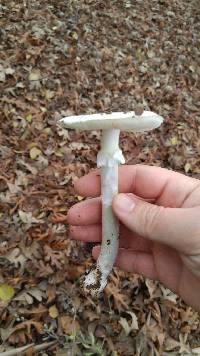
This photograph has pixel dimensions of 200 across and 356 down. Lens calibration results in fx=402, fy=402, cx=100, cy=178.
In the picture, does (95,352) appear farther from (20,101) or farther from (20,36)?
(20,36)

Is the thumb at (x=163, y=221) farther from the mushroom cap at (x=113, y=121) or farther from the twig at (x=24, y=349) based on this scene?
the twig at (x=24, y=349)

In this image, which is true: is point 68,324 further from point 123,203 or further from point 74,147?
point 74,147

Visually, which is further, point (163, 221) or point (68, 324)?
point (68, 324)

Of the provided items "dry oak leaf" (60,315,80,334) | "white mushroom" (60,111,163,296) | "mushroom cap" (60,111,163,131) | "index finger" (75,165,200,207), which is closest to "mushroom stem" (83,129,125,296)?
"white mushroom" (60,111,163,296)

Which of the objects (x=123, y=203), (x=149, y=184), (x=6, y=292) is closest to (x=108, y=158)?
(x=123, y=203)

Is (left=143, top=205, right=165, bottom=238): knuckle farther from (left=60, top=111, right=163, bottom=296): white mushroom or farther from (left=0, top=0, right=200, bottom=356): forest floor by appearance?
(left=0, top=0, right=200, bottom=356): forest floor

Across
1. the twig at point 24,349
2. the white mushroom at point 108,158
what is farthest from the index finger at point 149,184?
the twig at point 24,349

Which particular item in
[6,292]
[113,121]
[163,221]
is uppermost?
[113,121]
